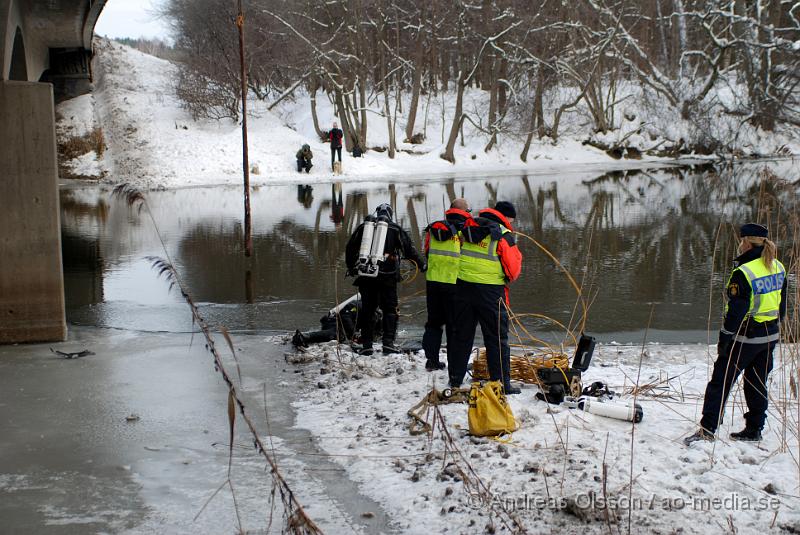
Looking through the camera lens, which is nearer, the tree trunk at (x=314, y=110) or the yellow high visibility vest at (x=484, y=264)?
the yellow high visibility vest at (x=484, y=264)

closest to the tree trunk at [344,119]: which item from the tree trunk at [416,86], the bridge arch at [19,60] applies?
the tree trunk at [416,86]

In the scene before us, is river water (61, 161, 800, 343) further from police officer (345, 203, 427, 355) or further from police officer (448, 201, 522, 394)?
police officer (448, 201, 522, 394)

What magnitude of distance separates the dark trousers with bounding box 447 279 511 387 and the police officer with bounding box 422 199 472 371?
0.17 metres

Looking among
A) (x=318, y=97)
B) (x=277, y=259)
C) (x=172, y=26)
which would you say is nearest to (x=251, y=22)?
(x=318, y=97)

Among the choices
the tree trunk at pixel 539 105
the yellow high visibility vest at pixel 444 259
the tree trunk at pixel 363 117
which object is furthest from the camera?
the tree trunk at pixel 539 105

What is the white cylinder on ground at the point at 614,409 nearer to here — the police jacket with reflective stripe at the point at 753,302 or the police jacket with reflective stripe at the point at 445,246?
the police jacket with reflective stripe at the point at 753,302

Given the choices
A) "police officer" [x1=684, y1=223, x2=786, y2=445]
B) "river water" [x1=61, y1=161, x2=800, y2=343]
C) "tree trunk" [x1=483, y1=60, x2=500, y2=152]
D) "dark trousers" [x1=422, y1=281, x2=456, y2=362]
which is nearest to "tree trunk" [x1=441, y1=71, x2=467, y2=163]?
"tree trunk" [x1=483, y1=60, x2=500, y2=152]

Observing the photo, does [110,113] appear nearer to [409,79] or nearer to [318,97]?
[318,97]

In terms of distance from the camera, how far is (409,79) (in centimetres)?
6369

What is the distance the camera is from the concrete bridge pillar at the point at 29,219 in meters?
9.91

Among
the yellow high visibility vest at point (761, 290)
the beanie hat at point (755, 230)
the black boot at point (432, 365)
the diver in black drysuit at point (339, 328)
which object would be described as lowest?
the black boot at point (432, 365)

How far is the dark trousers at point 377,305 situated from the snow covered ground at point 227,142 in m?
28.1

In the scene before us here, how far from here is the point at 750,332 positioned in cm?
618

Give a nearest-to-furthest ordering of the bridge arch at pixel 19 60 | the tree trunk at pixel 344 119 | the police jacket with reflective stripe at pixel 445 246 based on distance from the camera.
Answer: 1. the police jacket with reflective stripe at pixel 445 246
2. the bridge arch at pixel 19 60
3. the tree trunk at pixel 344 119
